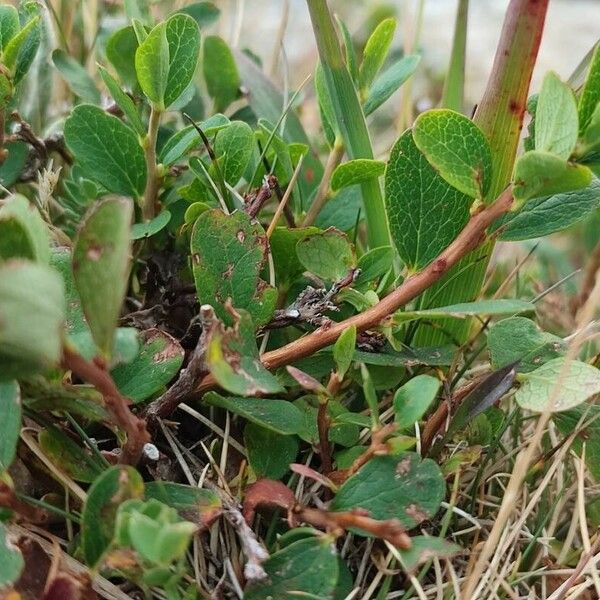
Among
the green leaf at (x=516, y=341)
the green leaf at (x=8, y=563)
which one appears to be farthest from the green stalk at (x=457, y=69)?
the green leaf at (x=8, y=563)

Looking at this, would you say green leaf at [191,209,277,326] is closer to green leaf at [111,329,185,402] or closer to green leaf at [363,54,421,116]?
green leaf at [111,329,185,402]

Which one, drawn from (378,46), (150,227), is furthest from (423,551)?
(378,46)

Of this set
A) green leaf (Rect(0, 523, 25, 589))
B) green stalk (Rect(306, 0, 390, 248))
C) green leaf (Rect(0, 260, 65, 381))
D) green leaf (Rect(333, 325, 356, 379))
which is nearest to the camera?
green leaf (Rect(0, 260, 65, 381))

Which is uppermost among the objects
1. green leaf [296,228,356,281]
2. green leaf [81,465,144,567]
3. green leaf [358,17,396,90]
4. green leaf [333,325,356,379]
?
green leaf [358,17,396,90]

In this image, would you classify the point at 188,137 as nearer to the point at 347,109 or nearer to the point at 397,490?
the point at 347,109

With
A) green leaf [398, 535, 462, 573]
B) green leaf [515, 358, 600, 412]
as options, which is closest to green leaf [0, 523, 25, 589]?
green leaf [398, 535, 462, 573]

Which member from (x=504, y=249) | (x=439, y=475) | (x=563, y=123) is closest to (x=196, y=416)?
(x=439, y=475)
